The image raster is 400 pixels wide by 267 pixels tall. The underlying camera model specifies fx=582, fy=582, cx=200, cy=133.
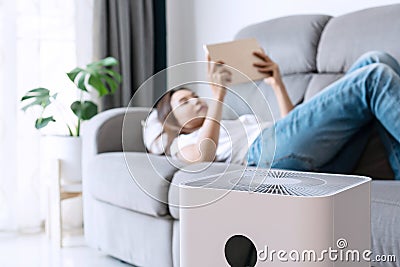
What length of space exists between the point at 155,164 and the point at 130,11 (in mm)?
2418

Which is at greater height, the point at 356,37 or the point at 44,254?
the point at 356,37

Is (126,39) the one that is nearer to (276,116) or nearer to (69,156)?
(69,156)


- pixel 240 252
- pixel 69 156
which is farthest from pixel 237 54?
pixel 69 156

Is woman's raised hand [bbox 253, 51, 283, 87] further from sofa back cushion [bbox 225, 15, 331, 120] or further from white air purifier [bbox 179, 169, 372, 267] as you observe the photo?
white air purifier [bbox 179, 169, 372, 267]

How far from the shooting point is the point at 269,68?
198cm

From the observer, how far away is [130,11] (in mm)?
3312

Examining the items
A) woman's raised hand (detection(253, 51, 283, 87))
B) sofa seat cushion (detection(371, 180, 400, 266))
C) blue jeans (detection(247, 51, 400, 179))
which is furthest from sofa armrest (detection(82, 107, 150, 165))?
sofa seat cushion (detection(371, 180, 400, 266))

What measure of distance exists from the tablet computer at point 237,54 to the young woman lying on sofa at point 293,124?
0.20ft

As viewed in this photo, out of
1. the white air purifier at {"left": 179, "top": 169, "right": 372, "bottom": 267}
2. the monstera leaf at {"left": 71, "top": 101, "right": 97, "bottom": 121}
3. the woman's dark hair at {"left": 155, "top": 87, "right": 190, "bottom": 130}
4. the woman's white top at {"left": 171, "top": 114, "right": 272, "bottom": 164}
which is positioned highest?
the woman's dark hair at {"left": 155, "top": 87, "right": 190, "bottom": 130}

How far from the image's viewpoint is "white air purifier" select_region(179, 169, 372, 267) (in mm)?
898

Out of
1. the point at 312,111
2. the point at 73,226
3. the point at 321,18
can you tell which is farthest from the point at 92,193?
the point at 321,18

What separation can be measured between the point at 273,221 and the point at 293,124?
2.57 ft

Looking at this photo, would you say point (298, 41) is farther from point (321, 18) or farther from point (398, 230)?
point (398, 230)

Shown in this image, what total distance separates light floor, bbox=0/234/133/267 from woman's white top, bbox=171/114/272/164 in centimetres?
133
